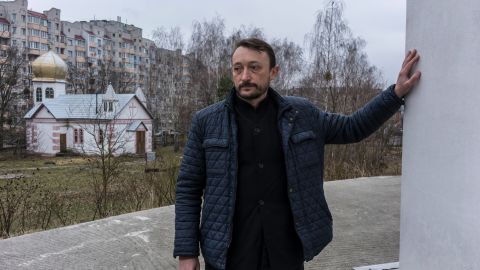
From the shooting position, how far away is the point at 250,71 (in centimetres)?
191

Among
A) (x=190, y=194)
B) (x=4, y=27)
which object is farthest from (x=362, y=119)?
(x=4, y=27)

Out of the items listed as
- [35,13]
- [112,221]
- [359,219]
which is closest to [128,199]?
[112,221]

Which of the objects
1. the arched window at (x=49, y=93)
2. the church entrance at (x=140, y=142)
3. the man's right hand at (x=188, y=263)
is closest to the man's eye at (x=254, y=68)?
the man's right hand at (x=188, y=263)

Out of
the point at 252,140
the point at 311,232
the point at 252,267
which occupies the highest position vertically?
the point at 252,140

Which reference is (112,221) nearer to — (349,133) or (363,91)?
(349,133)

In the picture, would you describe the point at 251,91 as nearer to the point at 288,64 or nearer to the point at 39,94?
the point at 288,64

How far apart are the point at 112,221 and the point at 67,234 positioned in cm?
58

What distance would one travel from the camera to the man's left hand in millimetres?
1932

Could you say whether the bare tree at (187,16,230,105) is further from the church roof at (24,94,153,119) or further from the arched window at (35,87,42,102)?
the arched window at (35,87,42,102)

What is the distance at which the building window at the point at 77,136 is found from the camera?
1213 inches

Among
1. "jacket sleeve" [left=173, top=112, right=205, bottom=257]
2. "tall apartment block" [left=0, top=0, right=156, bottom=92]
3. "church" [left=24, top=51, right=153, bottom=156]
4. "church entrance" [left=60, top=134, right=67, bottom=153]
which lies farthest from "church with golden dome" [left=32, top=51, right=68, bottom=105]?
"jacket sleeve" [left=173, top=112, right=205, bottom=257]

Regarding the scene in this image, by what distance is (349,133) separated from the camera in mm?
2135

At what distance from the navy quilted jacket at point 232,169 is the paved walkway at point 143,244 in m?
1.65

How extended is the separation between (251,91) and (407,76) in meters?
0.73
